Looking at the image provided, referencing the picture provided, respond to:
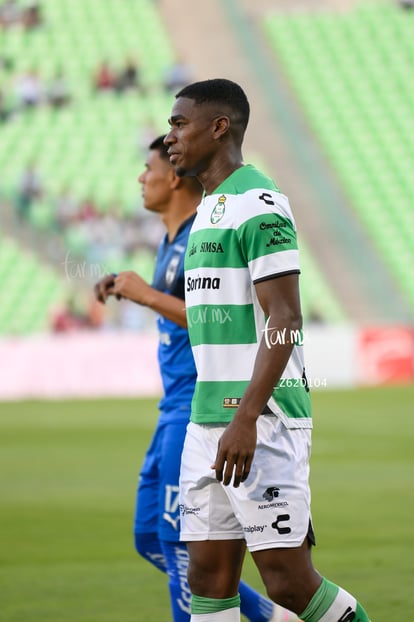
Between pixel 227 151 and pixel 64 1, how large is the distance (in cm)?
3006

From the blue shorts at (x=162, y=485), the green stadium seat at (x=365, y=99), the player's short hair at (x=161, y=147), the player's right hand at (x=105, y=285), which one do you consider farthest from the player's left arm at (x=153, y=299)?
the green stadium seat at (x=365, y=99)

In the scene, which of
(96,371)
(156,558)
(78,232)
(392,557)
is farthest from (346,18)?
(156,558)

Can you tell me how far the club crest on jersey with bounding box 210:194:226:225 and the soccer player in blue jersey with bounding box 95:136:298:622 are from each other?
1105mm

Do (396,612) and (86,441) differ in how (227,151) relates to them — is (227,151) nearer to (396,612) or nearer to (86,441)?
(396,612)

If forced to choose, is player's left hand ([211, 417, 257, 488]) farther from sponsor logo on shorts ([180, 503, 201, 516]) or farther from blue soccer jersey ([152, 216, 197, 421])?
blue soccer jersey ([152, 216, 197, 421])

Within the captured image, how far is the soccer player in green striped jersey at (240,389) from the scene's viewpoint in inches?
154

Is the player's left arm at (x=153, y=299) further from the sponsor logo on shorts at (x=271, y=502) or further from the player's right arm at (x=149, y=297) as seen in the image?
the sponsor logo on shorts at (x=271, y=502)

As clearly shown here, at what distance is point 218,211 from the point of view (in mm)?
4129

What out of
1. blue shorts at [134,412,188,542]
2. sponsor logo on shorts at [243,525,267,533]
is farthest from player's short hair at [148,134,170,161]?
sponsor logo on shorts at [243,525,267,533]

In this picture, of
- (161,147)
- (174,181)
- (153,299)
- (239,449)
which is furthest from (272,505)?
(161,147)

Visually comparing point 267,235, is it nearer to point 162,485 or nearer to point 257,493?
point 257,493

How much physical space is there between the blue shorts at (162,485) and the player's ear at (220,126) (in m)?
1.52

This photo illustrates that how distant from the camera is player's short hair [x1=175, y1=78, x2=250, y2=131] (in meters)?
4.25

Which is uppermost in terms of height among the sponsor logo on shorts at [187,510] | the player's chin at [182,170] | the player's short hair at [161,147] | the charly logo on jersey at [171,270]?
the player's short hair at [161,147]
